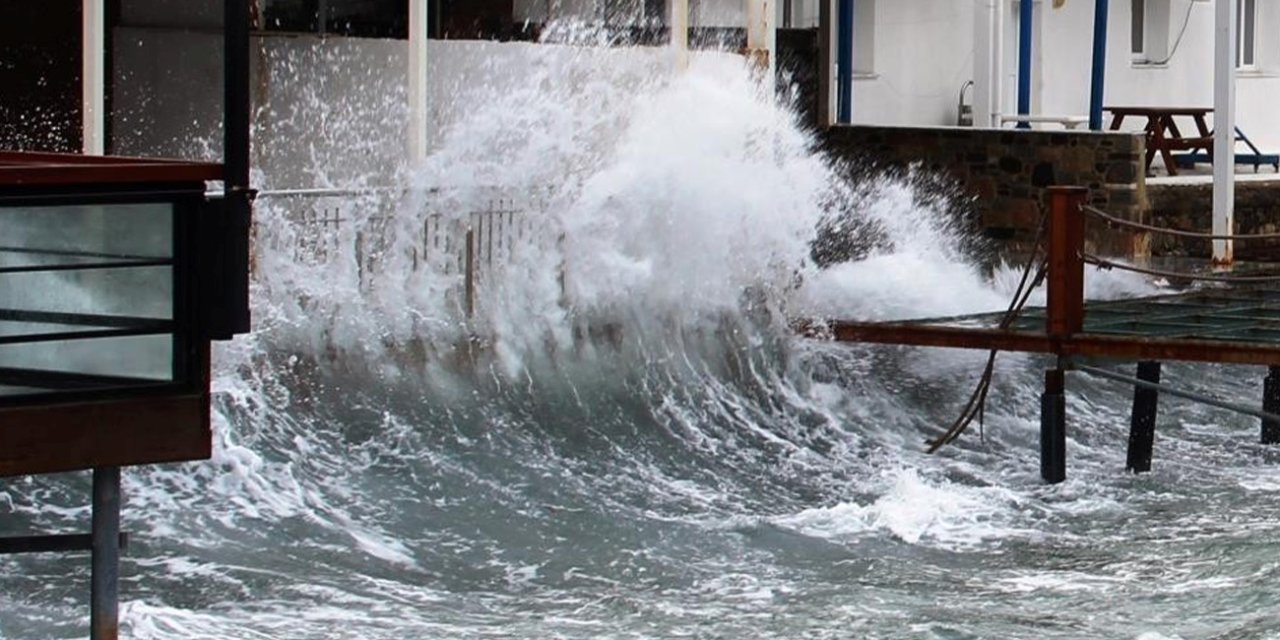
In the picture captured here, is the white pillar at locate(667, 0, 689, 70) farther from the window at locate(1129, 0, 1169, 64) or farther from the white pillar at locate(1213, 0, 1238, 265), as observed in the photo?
the window at locate(1129, 0, 1169, 64)

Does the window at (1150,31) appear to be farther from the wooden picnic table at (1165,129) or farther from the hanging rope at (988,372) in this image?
the hanging rope at (988,372)

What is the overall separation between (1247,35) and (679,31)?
42.2 ft

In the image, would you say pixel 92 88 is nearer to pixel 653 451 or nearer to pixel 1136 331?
pixel 653 451

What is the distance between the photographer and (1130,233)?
72.4 ft

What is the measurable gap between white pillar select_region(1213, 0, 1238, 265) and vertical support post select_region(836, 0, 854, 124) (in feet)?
11.6

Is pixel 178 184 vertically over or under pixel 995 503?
over

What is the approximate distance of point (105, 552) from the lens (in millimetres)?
8273

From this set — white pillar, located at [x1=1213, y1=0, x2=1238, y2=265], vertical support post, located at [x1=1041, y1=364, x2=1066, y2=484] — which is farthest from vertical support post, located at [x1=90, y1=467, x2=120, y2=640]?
white pillar, located at [x1=1213, y1=0, x2=1238, y2=265]

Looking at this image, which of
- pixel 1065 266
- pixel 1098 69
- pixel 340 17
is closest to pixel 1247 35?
pixel 1098 69

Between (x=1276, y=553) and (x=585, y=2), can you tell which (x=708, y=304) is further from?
(x=1276, y=553)

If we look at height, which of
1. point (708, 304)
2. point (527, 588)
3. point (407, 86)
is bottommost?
point (527, 588)

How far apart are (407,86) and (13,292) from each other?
9264 mm

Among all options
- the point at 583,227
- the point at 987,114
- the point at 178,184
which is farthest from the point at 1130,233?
the point at 178,184

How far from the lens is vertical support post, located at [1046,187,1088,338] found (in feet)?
48.6
